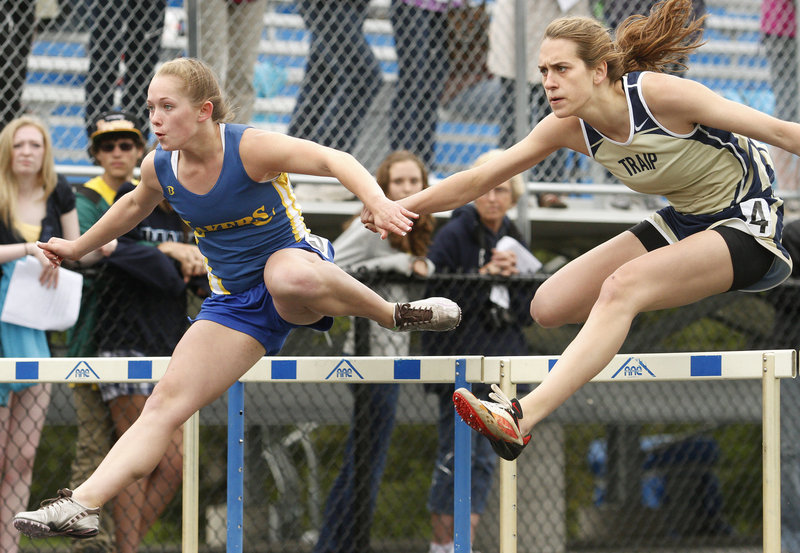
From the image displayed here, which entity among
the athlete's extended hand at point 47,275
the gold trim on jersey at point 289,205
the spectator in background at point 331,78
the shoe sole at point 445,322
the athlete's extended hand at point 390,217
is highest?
the spectator in background at point 331,78

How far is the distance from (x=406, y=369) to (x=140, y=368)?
966mm

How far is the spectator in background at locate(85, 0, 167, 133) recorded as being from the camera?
521cm

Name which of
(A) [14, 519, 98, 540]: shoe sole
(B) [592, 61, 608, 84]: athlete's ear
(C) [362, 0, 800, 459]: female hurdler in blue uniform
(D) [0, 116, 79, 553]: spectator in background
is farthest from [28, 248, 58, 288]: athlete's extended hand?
(B) [592, 61, 608, 84]: athlete's ear

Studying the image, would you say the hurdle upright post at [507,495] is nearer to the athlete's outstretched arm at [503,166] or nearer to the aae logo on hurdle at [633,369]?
the aae logo on hurdle at [633,369]

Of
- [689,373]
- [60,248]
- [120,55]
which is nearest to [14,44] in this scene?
[120,55]

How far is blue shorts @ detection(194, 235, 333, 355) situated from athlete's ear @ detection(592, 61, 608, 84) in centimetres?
110

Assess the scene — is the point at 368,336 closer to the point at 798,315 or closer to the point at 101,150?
the point at 101,150

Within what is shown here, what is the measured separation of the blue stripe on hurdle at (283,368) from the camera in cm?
377

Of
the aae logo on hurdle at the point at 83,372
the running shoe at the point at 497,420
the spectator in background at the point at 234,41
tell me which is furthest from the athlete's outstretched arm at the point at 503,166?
the spectator in background at the point at 234,41

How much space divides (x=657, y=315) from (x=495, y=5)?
3166 millimetres

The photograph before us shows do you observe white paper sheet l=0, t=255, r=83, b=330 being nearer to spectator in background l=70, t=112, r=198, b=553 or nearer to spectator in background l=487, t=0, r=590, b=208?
spectator in background l=70, t=112, r=198, b=553

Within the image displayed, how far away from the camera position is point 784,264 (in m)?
3.45

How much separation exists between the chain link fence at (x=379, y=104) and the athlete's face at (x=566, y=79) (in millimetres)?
1771

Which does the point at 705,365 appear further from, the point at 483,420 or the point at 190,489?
the point at 190,489
